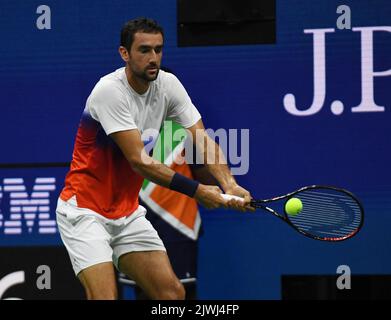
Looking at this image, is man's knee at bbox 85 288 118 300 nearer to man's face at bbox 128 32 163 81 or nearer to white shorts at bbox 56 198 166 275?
white shorts at bbox 56 198 166 275

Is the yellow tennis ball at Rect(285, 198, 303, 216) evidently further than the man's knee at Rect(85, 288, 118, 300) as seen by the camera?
Yes

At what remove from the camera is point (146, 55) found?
18.7ft

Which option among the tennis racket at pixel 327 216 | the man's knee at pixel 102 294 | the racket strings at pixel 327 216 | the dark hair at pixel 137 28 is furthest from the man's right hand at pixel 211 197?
the dark hair at pixel 137 28

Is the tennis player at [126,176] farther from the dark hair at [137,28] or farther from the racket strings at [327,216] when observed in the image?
the racket strings at [327,216]

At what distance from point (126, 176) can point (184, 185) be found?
382 millimetres

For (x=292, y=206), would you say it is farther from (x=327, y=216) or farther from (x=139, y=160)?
(x=139, y=160)

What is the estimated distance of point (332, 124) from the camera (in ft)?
21.7

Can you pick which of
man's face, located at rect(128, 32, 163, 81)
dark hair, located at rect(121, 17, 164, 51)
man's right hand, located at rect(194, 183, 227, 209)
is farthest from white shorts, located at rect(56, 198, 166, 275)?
dark hair, located at rect(121, 17, 164, 51)

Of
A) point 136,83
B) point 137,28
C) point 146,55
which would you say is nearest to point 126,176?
point 136,83

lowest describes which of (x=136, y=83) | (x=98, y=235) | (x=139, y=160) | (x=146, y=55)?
(x=98, y=235)

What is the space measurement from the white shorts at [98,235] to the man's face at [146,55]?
0.70 meters

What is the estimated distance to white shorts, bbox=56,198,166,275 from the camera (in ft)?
18.1
